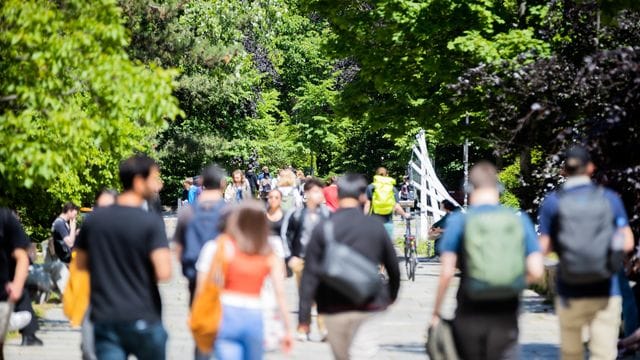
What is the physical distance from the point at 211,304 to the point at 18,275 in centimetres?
255

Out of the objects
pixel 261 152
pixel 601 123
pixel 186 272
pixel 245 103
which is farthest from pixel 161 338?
pixel 261 152

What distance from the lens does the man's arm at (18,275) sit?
981 cm

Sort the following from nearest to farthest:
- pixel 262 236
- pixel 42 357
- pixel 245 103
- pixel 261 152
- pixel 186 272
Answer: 1. pixel 262 236
2. pixel 186 272
3. pixel 42 357
4. pixel 245 103
5. pixel 261 152

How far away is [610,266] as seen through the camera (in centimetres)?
934

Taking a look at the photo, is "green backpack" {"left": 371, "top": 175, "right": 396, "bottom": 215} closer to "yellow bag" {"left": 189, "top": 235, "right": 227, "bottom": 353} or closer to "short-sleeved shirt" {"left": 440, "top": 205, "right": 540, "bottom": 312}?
"short-sleeved shirt" {"left": 440, "top": 205, "right": 540, "bottom": 312}

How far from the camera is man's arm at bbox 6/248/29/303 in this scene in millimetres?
9812

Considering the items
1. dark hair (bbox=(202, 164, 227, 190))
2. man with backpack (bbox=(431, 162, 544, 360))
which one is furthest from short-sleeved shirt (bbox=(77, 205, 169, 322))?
dark hair (bbox=(202, 164, 227, 190))

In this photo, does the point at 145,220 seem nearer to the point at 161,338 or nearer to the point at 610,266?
the point at 161,338

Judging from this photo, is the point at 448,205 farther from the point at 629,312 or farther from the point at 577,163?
the point at 577,163

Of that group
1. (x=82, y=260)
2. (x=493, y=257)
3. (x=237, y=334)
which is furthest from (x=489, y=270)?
(x=82, y=260)

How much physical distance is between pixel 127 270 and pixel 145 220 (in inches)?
11.8

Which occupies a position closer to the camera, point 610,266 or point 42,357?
point 610,266

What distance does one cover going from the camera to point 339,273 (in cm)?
894

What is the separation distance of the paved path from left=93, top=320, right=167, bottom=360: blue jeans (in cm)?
599
